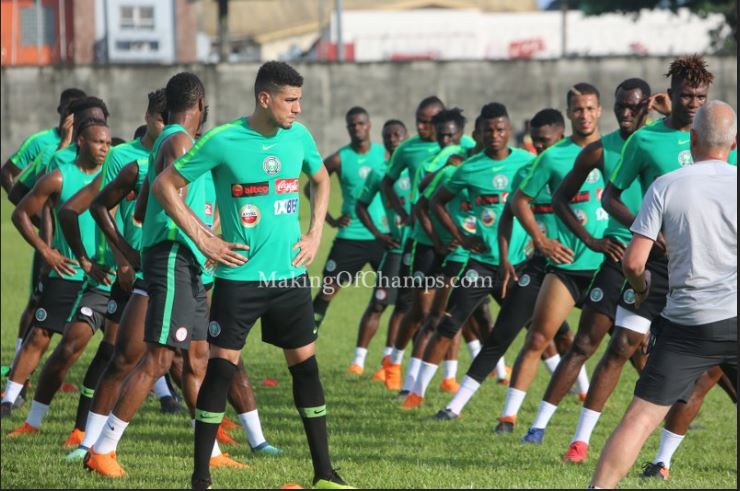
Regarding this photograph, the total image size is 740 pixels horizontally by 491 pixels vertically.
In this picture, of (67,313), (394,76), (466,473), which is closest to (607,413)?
(466,473)

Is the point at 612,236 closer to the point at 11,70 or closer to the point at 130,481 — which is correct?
the point at 130,481

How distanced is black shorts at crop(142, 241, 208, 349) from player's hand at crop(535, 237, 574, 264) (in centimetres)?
286

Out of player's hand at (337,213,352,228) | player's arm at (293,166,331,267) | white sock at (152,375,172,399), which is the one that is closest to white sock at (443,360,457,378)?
player's hand at (337,213,352,228)

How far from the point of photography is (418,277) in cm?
1362

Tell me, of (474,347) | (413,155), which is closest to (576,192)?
(474,347)

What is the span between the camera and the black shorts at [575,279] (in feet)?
34.2

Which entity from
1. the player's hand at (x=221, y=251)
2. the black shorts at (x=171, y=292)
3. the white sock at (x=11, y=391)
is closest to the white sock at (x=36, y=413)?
the white sock at (x=11, y=391)

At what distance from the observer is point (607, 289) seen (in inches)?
379

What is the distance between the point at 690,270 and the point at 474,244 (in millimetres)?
5490

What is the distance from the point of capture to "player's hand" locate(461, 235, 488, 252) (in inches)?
482

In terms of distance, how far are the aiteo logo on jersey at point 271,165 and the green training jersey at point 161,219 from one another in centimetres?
85

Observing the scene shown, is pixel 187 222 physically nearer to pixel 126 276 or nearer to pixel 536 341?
pixel 126 276

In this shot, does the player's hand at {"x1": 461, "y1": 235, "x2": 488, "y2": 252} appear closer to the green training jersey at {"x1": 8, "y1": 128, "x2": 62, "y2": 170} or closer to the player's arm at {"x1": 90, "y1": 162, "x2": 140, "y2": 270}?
the player's arm at {"x1": 90, "y1": 162, "x2": 140, "y2": 270}

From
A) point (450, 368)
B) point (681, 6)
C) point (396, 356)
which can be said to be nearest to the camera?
point (450, 368)
